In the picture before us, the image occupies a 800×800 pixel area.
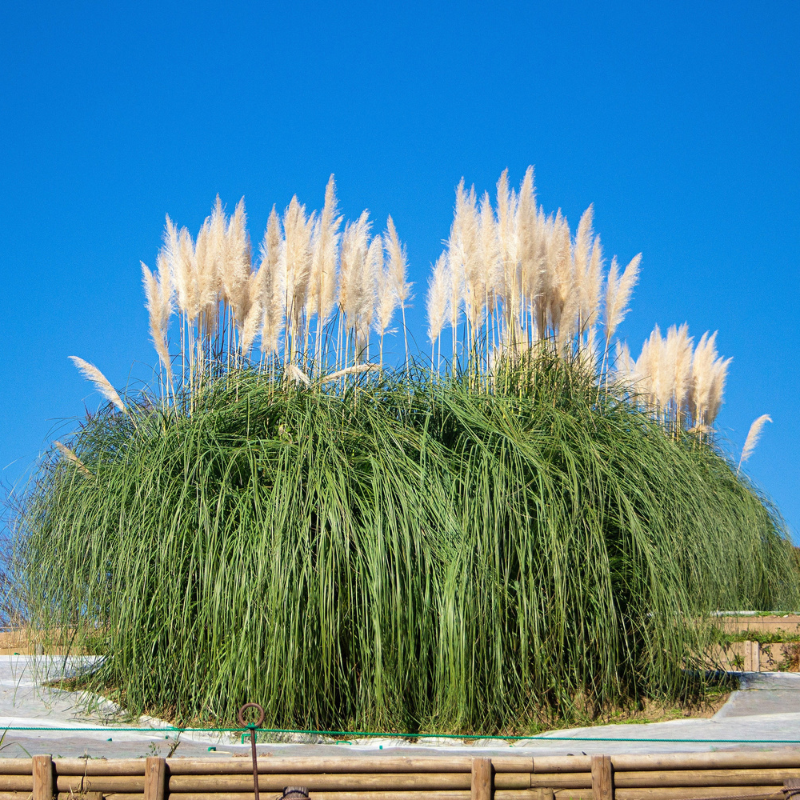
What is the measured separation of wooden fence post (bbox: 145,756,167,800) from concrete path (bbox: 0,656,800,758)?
0.34 metres

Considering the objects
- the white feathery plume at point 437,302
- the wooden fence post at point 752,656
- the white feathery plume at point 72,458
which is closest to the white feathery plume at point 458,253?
the white feathery plume at point 437,302

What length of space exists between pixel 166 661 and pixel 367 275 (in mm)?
2930

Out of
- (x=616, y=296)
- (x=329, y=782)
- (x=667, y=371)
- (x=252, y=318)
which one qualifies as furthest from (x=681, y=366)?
(x=329, y=782)

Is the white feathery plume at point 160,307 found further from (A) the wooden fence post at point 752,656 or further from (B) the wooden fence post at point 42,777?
(A) the wooden fence post at point 752,656

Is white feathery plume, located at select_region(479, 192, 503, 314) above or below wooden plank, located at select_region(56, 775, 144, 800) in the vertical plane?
above

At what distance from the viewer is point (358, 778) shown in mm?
3289

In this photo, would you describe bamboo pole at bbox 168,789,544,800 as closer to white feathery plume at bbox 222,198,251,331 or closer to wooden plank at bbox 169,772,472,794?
wooden plank at bbox 169,772,472,794

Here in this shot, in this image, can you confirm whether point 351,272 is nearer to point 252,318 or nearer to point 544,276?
point 252,318

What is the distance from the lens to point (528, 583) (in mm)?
4199

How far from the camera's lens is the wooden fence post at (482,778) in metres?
3.25

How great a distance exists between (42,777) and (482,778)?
5.49ft

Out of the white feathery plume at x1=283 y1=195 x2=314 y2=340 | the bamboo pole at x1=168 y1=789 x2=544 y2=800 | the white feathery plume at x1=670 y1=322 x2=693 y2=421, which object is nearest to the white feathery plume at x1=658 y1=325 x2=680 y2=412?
the white feathery plume at x1=670 y1=322 x2=693 y2=421

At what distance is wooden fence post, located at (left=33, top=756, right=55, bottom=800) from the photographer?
3.27 metres

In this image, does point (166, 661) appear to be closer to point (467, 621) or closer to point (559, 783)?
point (467, 621)
